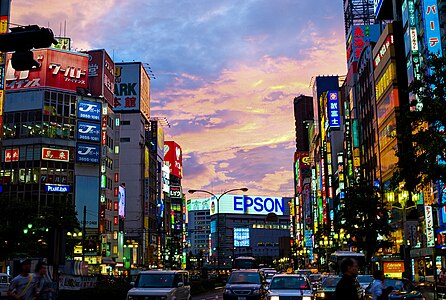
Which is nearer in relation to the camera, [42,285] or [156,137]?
[42,285]

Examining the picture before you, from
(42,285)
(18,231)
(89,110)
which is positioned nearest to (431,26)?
(18,231)

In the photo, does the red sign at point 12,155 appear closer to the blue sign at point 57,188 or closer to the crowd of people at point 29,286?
the blue sign at point 57,188

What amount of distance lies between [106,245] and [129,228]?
29409 millimetres

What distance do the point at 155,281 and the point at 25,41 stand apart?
1486cm

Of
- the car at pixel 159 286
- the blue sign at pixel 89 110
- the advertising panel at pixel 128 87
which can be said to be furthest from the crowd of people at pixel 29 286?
the advertising panel at pixel 128 87

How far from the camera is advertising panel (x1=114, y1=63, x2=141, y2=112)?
132000mm

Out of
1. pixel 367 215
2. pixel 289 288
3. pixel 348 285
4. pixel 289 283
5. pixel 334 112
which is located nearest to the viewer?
pixel 348 285

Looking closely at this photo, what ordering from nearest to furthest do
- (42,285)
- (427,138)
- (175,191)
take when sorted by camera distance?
(42,285) → (427,138) → (175,191)

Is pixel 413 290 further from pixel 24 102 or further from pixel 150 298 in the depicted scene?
pixel 24 102

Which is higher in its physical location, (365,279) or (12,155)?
(12,155)

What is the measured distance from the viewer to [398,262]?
5156 cm

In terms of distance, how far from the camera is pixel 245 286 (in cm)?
2631

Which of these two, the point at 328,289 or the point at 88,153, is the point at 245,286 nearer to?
the point at 328,289

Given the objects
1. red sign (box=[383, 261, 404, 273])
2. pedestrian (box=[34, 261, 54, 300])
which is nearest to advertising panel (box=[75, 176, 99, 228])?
red sign (box=[383, 261, 404, 273])
